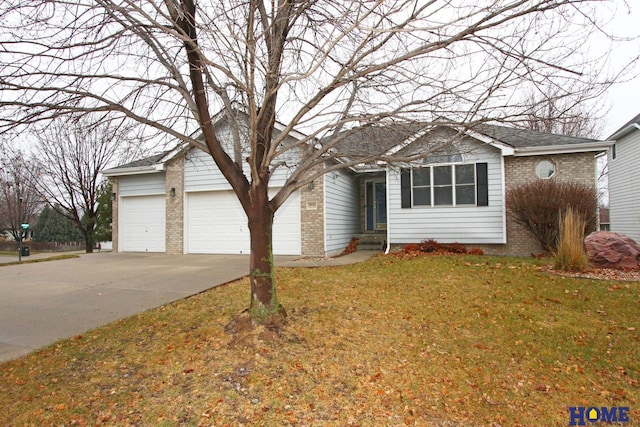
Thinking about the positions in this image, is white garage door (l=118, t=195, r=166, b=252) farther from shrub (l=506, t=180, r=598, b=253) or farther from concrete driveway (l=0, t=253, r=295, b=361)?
shrub (l=506, t=180, r=598, b=253)

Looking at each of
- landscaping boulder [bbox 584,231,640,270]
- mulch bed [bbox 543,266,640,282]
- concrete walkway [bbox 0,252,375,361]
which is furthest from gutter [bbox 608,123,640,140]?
concrete walkway [bbox 0,252,375,361]

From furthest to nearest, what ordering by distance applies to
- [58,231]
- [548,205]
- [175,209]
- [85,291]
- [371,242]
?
[58,231] < [371,242] < [175,209] < [548,205] < [85,291]

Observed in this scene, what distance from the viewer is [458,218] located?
11258mm

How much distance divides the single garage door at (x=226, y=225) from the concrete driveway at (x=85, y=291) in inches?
41.2

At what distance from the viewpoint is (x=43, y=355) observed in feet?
12.9

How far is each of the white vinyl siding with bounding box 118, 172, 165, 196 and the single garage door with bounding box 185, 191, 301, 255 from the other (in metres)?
1.64

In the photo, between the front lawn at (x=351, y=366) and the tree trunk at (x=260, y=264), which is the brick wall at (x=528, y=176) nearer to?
the front lawn at (x=351, y=366)

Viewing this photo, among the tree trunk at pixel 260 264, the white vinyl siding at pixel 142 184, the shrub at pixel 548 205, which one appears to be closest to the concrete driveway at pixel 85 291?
the tree trunk at pixel 260 264

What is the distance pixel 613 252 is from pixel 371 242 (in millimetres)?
7379

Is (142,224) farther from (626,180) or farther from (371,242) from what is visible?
(626,180)

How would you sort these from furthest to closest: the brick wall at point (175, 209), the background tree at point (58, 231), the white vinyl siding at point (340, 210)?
the background tree at point (58, 231)
the brick wall at point (175, 209)
the white vinyl siding at point (340, 210)

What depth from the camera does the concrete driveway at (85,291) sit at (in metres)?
4.73

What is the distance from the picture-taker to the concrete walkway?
4.77 meters

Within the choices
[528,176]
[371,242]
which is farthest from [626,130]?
[371,242]
